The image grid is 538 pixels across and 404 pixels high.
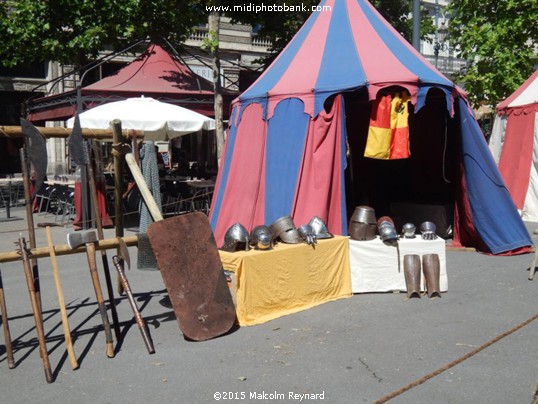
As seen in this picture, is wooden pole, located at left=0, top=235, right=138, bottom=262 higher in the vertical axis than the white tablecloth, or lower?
higher

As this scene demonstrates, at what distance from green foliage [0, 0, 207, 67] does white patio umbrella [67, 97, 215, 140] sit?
444 cm

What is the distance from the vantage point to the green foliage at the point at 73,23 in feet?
48.9

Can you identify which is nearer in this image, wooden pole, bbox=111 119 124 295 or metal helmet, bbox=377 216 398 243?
wooden pole, bbox=111 119 124 295

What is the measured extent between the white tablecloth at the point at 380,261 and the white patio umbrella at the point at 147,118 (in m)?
5.13

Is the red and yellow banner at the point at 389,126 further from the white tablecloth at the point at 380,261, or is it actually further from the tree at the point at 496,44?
the tree at the point at 496,44

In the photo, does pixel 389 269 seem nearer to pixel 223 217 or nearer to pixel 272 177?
pixel 272 177

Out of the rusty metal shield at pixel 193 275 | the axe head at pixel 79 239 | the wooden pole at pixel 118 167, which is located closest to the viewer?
the axe head at pixel 79 239

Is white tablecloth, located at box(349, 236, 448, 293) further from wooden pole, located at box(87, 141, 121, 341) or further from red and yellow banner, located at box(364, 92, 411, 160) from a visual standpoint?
wooden pole, located at box(87, 141, 121, 341)

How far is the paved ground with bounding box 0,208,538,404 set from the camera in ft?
14.4

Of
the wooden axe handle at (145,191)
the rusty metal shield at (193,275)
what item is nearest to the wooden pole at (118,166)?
the wooden axe handle at (145,191)

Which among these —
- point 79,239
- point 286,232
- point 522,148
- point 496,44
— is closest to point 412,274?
point 286,232

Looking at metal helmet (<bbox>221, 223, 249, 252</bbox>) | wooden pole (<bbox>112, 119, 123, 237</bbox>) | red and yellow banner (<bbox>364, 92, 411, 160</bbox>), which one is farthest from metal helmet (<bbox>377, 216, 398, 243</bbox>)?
wooden pole (<bbox>112, 119, 123, 237</bbox>)

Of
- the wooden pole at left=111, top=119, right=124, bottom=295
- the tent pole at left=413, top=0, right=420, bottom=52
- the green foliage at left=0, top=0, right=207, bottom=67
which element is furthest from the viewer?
the green foliage at left=0, top=0, right=207, bottom=67

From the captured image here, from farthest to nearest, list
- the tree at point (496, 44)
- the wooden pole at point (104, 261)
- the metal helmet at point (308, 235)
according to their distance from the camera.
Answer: the tree at point (496, 44), the metal helmet at point (308, 235), the wooden pole at point (104, 261)
